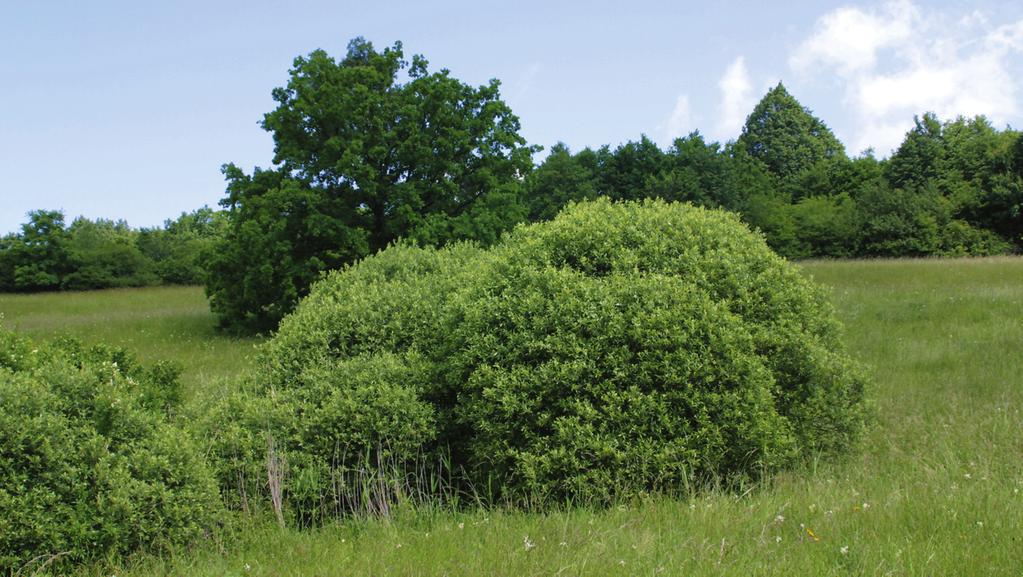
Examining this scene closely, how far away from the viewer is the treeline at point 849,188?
42156 mm

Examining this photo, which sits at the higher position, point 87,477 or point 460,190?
point 460,190

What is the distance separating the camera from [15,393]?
503 centimetres

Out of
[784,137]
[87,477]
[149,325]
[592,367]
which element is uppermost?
[784,137]

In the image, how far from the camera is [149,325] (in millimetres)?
23344

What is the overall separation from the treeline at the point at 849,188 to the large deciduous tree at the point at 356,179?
17.7m

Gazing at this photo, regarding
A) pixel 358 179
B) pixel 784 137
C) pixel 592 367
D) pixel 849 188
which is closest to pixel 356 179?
pixel 358 179

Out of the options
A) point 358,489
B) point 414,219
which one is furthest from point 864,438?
point 414,219

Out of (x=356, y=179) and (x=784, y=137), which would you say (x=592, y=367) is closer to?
(x=356, y=179)

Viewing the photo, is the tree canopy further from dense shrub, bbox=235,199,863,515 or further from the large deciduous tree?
dense shrub, bbox=235,199,863,515

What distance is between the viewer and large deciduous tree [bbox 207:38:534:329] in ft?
67.6

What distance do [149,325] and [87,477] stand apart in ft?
66.8

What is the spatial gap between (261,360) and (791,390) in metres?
5.29

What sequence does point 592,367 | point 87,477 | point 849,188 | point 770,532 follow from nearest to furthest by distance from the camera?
1. point 770,532
2. point 87,477
3. point 592,367
4. point 849,188

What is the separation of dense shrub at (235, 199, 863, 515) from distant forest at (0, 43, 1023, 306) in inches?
106
